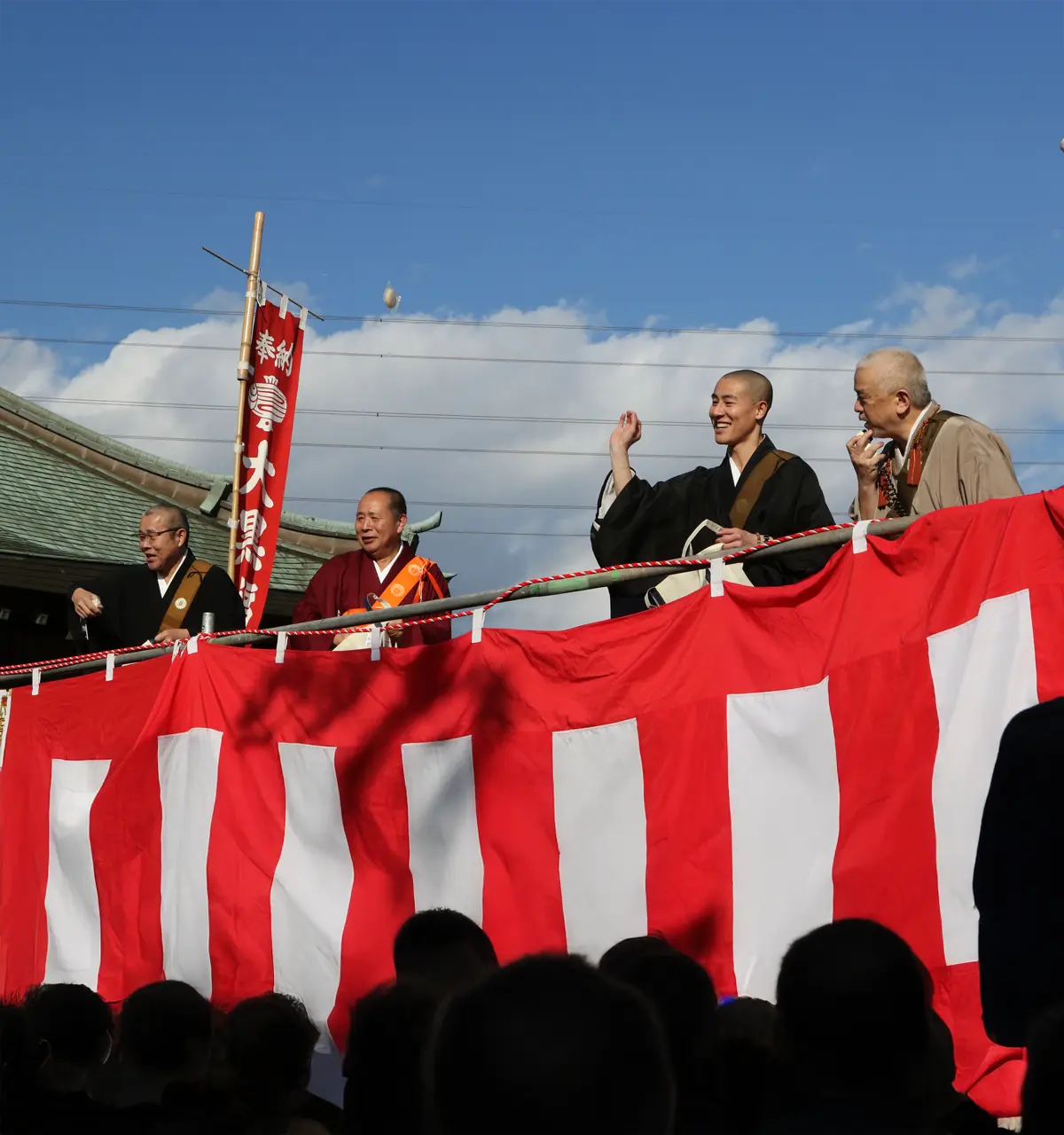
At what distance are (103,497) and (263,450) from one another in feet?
12.7

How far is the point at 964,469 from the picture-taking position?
13.3ft

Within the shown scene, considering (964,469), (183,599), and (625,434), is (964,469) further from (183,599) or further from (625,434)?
(183,599)

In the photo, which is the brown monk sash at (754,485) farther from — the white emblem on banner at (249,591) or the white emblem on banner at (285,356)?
the white emblem on banner at (285,356)

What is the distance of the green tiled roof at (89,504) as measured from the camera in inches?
511

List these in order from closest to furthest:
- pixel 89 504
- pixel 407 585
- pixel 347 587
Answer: pixel 407 585, pixel 347 587, pixel 89 504

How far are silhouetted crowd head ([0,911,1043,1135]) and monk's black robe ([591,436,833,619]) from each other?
206cm

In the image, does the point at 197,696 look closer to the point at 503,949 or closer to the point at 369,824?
the point at 369,824

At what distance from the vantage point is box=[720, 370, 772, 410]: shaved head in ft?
16.2

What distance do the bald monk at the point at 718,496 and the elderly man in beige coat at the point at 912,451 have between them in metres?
0.33

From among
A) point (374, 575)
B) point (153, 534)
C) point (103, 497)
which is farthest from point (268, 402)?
point (374, 575)

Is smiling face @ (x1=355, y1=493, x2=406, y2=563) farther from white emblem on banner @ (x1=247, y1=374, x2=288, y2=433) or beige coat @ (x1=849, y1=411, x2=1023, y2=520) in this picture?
white emblem on banner @ (x1=247, y1=374, x2=288, y2=433)

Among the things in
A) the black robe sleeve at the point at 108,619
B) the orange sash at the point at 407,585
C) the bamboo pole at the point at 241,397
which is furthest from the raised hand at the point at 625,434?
the bamboo pole at the point at 241,397

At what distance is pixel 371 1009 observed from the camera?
2314 millimetres

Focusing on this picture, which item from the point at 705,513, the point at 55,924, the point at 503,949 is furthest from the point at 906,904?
the point at 55,924
